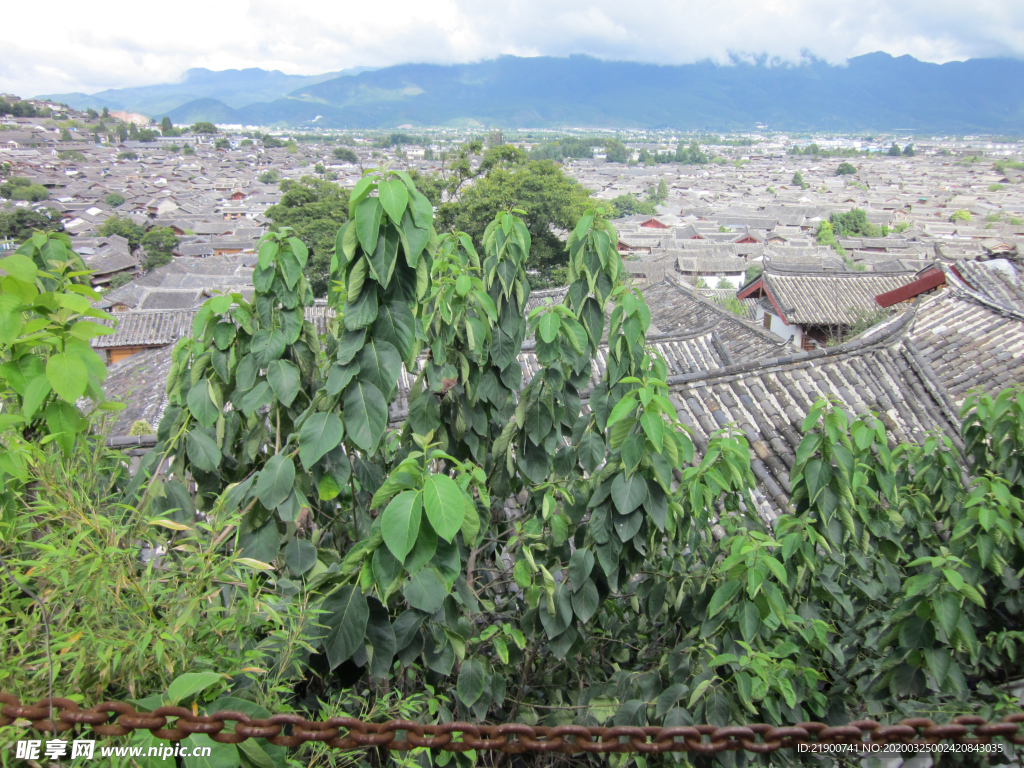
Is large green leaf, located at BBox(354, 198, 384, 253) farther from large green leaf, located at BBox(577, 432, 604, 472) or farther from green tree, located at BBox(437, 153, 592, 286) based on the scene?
green tree, located at BBox(437, 153, 592, 286)

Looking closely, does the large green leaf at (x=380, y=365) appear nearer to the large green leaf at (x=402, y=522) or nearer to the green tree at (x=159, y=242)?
the large green leaf at (x=402, y=522)

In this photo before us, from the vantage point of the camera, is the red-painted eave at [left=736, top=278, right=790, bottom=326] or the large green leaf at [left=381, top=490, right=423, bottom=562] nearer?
the large green leaf at [left=381, top=490, right=423, bottom=562]

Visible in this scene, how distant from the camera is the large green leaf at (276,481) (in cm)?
209

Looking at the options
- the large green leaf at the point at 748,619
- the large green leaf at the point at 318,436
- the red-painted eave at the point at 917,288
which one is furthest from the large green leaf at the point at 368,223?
the red-painted eave at the point at 917,288

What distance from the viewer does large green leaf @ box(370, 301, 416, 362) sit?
7.09 feet

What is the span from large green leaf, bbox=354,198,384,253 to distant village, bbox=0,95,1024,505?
Answer: 44 cm

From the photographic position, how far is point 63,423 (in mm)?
1881

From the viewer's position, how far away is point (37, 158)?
78.8m

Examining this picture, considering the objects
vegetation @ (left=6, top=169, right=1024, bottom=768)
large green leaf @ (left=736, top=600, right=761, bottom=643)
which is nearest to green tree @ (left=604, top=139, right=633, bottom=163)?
vegetation @ (left=6, top=169, right=1024, bottom=768)

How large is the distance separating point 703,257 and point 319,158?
304ft

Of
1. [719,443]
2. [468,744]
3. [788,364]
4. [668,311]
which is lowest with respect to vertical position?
[668,311]

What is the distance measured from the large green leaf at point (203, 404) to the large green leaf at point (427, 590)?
3.80 ft

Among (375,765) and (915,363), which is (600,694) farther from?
(915,363)

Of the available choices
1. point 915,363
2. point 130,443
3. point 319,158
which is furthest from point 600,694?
point 319,158
